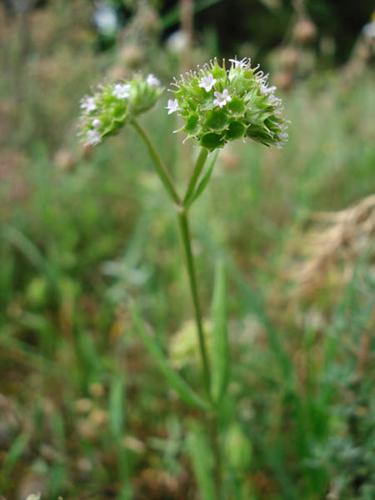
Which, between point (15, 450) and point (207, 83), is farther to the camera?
point (15, 450)

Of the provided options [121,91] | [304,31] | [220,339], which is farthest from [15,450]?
[304,31]

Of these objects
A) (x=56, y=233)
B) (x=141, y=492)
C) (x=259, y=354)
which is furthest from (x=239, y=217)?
(x=141, y=492)

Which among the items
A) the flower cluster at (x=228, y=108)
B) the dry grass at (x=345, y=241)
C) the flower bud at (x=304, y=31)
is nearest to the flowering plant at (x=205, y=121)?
the flower cluster at (x=228, y=108)

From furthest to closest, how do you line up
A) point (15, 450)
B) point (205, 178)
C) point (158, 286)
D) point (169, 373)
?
point (158, 286) < point (15, 450) < point (169, 373) < point (205, 178)

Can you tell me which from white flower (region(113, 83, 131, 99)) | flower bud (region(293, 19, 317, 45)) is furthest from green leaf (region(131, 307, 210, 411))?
flower bud (region(293, 19, 317, 45))

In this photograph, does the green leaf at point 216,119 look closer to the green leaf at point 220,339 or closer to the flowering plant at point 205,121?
the flowering plant at point 205,121

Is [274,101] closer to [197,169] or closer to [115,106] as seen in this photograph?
[197,169]

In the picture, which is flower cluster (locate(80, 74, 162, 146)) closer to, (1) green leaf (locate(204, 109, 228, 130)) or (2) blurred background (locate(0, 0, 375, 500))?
(1) green leaf (locate(204, 109, 228, 130))
